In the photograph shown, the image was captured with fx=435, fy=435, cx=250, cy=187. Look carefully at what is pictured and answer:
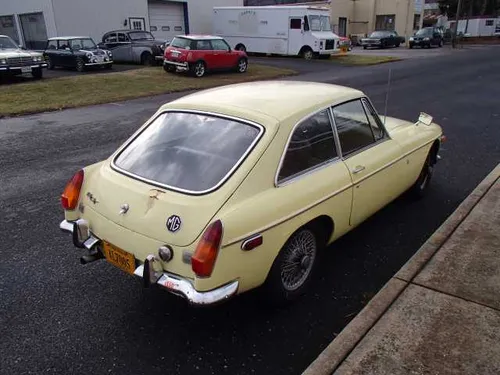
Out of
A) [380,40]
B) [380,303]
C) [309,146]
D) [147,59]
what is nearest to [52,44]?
[147,59]

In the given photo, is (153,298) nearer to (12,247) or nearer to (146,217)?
(146,217)

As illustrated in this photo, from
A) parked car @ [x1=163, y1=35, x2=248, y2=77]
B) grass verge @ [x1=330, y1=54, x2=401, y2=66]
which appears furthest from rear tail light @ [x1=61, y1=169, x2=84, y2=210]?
grass verge @ [x1=330, y1=54, x2=401, y2=66]

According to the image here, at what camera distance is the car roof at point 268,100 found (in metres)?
3.21

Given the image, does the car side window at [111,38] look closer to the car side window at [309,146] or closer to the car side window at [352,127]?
the car side window at [352,127]

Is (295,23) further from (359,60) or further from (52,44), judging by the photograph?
(52,44)

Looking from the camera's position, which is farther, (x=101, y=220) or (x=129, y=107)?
(x=129, y=107)

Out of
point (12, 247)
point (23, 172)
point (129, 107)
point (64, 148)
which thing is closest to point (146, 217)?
point (12, 247)

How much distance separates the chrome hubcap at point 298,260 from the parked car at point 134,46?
19.4 m

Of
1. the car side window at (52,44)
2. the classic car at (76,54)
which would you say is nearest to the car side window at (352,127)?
→ the classic car at (76,54)

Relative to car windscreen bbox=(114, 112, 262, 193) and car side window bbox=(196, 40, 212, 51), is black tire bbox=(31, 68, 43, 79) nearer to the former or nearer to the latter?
car side window bbox=(196, 40, 212, 51)

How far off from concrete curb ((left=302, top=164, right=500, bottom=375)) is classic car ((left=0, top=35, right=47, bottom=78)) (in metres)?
15.5

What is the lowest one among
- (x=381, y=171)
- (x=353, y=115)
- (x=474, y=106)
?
(x=474, y=106)

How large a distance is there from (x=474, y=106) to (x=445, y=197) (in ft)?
23.5

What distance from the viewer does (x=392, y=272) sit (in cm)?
371
